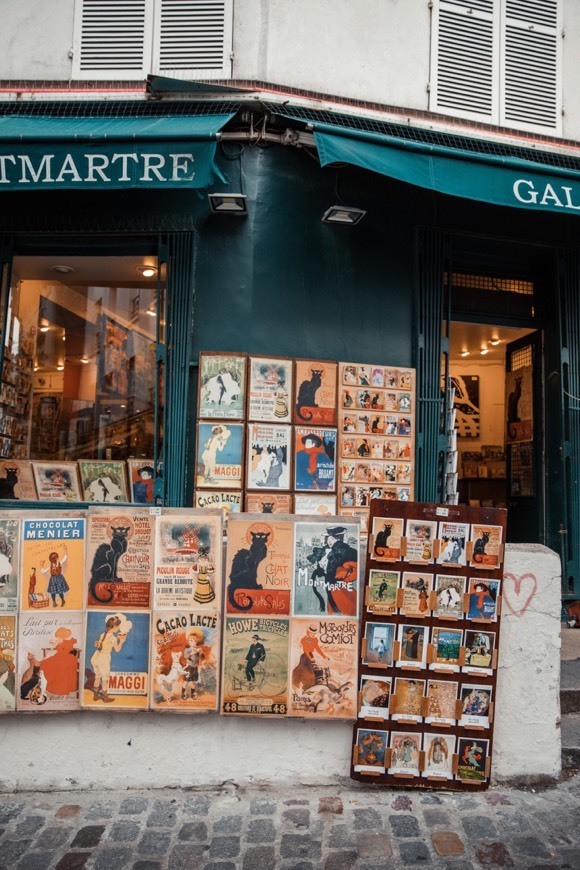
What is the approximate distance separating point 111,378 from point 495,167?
4.04 m

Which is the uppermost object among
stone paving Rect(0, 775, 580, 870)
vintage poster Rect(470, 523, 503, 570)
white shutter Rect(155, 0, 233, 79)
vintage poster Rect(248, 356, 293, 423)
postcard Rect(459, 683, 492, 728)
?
white shutter Rect(155, 0, 233, 79)

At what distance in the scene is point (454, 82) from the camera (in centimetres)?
668

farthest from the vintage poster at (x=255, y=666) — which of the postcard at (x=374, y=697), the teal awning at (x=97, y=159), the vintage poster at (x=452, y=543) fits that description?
the teal awning at (x=97, y=159)

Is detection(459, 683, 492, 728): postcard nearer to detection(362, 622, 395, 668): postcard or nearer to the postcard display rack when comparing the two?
the postcard display rack

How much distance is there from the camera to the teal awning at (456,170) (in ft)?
17.8

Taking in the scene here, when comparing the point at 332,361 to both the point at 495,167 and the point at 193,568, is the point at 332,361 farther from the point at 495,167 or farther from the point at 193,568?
the point at 193,568

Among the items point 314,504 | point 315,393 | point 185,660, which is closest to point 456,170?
point 315,393

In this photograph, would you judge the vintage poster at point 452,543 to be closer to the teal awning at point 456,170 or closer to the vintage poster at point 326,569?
the vintage poster at point 326,569

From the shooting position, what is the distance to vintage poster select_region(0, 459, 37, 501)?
637 centimetres

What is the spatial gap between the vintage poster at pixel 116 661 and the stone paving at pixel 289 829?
1.77 feet

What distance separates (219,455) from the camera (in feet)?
19.7

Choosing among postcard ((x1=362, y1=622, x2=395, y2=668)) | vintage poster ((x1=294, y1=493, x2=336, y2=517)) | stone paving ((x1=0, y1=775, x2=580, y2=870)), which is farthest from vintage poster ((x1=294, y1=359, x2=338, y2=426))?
stone paving ((x1=0, y1=775, x2=580, y2=870))

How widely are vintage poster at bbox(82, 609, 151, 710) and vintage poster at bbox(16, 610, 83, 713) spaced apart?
8 centimetres

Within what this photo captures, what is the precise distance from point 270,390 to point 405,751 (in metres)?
3.25
